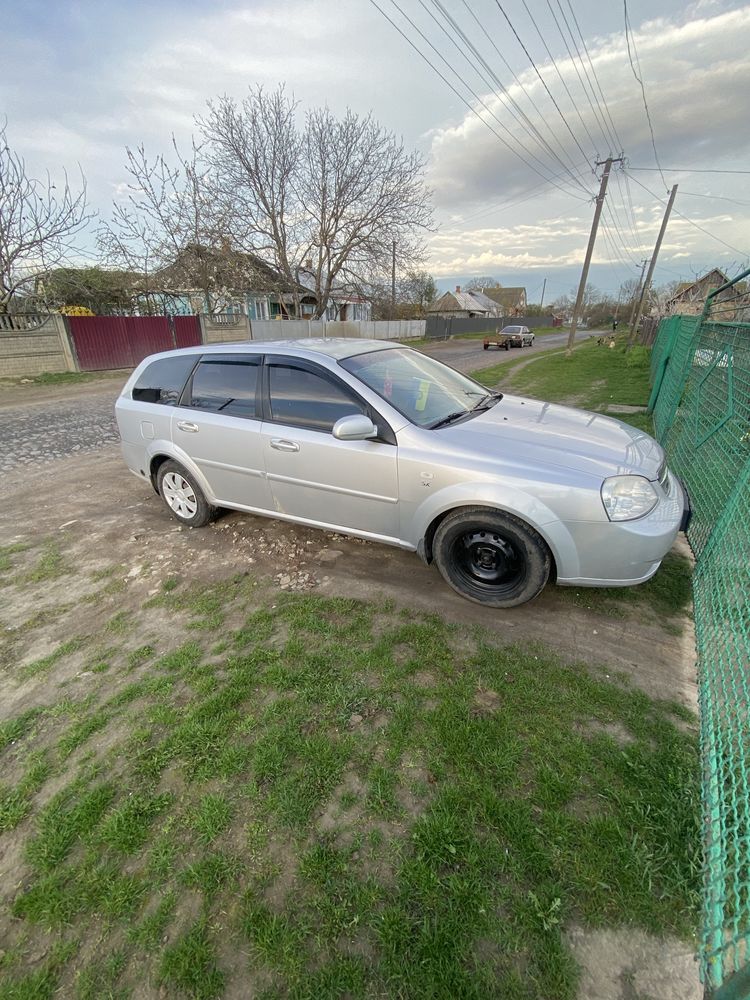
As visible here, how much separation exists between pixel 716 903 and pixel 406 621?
1757 millimetres

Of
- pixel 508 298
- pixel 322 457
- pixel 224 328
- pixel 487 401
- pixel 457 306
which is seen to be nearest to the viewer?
pixel 322 457

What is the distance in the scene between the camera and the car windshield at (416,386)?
3061 mm

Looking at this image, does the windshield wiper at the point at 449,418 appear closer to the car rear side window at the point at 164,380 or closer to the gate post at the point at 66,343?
the car rear side window at the point at 164,380

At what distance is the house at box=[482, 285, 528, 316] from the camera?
8357 cm

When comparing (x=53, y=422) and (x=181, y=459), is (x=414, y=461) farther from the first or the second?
(x=53, y=422)

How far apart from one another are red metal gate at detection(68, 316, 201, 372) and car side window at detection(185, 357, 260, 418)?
1204 cm

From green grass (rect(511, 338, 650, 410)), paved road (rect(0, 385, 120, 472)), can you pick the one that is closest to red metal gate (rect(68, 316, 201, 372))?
paved road (rect(0, 385, 120, 472))

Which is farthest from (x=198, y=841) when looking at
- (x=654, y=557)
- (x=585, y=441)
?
(x=585, y=441)

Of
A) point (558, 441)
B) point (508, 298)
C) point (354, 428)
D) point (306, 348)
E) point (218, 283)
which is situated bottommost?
point (558, 441)

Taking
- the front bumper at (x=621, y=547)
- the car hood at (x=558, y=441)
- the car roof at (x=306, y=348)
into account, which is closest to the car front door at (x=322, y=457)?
the car roof at (x=306, y=348)

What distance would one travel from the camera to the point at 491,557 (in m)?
2.85

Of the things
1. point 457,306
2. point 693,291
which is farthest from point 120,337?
point 457,306

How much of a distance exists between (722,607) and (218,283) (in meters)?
24.7

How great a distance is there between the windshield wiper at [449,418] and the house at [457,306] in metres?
67.9
